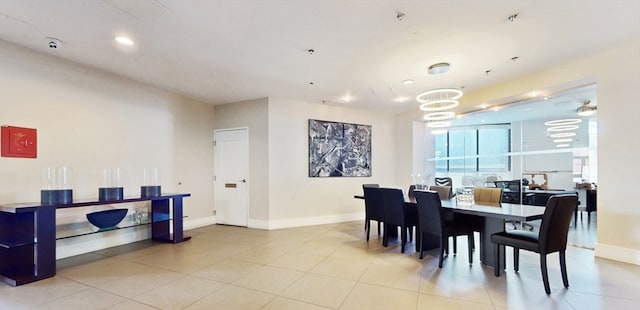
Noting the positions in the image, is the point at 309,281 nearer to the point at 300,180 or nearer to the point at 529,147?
the point at 300,180

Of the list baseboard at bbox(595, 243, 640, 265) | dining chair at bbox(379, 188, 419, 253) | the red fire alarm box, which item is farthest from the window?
the red fire alarm box

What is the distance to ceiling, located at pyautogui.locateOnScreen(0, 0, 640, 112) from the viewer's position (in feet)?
8.71

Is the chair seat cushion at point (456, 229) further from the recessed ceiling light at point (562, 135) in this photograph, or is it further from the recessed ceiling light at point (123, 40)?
the recessed ceiling light at point (123, 40)

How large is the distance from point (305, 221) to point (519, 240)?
13.1 ft

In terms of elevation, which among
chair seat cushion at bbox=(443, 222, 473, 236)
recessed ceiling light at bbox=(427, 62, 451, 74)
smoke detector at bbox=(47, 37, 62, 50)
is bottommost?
chair seat cushion at bbox=(443, 222, 473, 236)

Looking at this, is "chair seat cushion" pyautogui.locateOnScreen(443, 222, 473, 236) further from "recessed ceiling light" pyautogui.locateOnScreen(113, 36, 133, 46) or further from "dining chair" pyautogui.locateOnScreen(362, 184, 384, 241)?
"recessed ceiling light" pyautogui.locateOnScreen(113, 36, 133, 46)

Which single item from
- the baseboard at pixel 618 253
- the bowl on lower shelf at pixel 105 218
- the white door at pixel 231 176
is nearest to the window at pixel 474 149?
the baseboard at pixel 618 253

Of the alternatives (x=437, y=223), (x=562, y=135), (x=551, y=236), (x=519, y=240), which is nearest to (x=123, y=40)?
(x=437, y=223)

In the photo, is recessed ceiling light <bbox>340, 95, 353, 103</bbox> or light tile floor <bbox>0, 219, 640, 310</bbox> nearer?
light tile floor <bbox>0, 219, 640, 310</bbox>

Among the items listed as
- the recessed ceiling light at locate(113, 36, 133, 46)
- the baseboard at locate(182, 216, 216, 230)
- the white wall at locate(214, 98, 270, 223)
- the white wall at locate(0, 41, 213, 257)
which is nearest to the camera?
the recessed ceiling light at locate(113, 36, 133, 46)

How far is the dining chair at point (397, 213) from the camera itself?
411 centimetres

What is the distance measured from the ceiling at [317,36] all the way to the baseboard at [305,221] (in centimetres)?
277

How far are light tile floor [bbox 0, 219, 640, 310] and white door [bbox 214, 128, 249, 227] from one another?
168cm

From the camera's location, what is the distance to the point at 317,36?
3.21 meters
